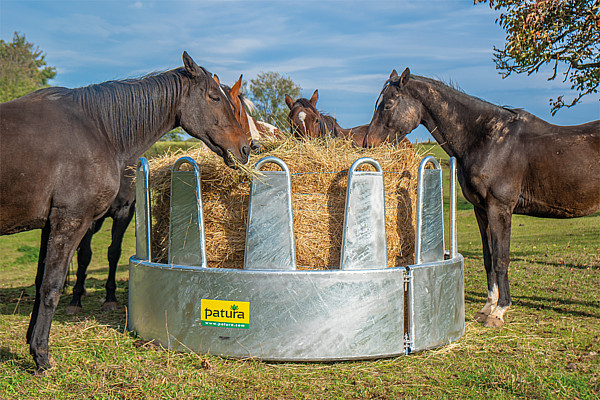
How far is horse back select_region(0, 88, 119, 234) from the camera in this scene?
3.40m

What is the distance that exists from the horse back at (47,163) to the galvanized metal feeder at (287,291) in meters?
0.67

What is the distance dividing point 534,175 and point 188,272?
3855 mm

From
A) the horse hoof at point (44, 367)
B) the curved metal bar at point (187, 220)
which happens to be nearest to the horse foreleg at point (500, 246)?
the curved metal bar at point (187, 220)

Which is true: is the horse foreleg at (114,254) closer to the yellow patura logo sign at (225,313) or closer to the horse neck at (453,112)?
the yellow patura logo sign at (225,313)

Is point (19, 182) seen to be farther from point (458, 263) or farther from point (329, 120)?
point (329, 120)

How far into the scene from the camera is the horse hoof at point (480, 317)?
5059 mm

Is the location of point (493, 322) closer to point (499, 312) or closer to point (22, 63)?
point (499, 312)

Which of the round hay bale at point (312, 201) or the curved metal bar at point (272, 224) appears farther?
the round hay bale at point (312, 201)

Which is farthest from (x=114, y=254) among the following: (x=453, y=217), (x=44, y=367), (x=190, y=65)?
(x=453, y=217)

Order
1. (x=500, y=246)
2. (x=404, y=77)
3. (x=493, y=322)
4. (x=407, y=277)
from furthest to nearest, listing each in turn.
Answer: (x=404, y=77), (x=500, y=246), (x=493, y=322), (x=407, y=277)

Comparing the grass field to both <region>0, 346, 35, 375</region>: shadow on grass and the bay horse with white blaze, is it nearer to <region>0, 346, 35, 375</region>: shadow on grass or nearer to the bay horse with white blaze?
<region>0, 346, 35, 375</region>: shadow on grass

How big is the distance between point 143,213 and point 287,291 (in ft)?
5.30

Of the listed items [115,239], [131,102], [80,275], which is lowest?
[80,275]

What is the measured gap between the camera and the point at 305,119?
261 inches
